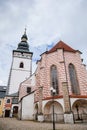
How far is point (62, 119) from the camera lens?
49.3 feet

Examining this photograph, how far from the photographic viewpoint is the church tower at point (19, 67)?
112ft

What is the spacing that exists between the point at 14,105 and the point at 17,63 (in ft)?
44.4

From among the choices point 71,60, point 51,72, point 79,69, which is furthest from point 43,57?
point 79,69

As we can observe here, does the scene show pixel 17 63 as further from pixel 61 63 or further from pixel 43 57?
pixel 61 63

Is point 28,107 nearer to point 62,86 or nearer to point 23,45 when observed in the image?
point 62,86

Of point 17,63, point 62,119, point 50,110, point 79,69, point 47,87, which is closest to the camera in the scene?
point 62,119

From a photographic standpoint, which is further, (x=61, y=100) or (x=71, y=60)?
(x=71, y=60)

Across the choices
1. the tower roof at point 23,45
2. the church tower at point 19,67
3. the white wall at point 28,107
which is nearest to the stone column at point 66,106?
the white wall at point 28,107

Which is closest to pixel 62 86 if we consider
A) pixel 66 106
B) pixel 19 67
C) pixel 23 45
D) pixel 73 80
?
pixel 66 106

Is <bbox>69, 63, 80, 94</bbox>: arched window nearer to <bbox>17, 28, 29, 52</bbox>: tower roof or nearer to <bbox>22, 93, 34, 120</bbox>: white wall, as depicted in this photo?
<bbox>22, 93, 34, 120</bbox>: white wall

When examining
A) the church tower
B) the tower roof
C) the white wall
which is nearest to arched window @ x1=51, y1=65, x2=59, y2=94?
the white wall

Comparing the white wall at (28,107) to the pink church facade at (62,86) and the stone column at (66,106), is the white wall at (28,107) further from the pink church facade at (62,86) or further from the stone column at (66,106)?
the stone column at (66,106)

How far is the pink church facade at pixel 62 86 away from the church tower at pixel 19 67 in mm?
16087

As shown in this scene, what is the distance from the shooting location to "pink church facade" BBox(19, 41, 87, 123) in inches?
597
